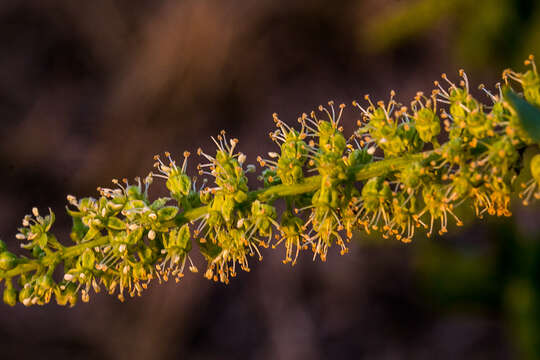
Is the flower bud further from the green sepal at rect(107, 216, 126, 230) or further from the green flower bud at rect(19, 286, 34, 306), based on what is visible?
the green sepal at rect(107, 216, 126, 230)

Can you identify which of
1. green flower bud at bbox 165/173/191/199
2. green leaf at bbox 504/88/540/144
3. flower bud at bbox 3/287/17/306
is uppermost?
green flower bud at bbox 165/173/191/199

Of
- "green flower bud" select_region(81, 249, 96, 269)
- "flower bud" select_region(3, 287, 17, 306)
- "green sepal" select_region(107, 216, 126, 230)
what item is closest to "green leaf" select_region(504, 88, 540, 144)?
"green sepal" select_region(107, 216, 126, 230)

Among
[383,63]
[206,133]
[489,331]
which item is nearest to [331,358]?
[489,331]

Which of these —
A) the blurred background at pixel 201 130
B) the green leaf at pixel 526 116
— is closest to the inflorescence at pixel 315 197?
the green leaf at pixel 526 116

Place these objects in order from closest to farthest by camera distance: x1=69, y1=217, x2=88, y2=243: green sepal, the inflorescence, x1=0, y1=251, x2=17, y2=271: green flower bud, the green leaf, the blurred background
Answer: the green leaf < the inflorescence < x1=0, y1=251, x2=17, y2=271: green flower bud < x1=69, y1=217, x2=88, y2=243: green sepal < the blurred background

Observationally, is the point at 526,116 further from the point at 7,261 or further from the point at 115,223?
the point at 7,261

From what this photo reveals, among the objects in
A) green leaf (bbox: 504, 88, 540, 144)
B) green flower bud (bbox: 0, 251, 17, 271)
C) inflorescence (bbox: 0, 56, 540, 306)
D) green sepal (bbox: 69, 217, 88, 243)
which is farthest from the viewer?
green sepal (bbox: 69, 217, 88, 243)

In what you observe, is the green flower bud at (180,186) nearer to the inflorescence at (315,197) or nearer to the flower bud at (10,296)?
the inflorescence at (315,197)

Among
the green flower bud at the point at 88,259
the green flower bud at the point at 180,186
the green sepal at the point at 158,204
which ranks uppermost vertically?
the green flower bud at the point at 180,186
